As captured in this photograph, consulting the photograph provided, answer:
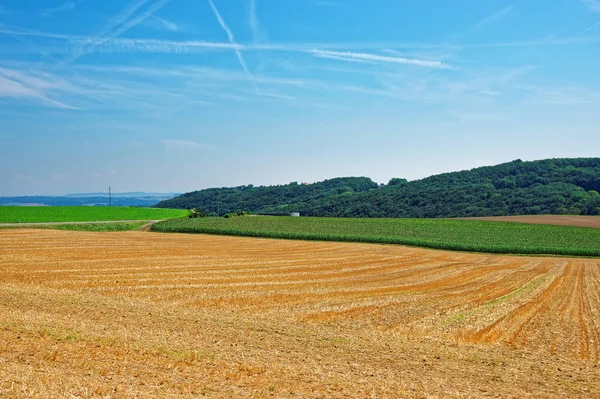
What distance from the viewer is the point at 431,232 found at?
63438 mm

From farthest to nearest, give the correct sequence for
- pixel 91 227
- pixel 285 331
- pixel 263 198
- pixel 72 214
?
pixel 263 198, pixel 72 214, pixel 91 227, pixel 285 331

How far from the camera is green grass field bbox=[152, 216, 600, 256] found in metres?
53.9

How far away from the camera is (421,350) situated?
15180 mm

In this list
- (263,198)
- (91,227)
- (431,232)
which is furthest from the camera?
(263,198)

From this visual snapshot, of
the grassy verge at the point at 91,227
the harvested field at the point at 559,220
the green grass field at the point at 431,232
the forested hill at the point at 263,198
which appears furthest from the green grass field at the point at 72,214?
the forested hill at the point at 263,198

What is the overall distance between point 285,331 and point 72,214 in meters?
73.0

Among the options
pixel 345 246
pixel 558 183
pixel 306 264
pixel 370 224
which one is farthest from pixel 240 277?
pixel 558 183

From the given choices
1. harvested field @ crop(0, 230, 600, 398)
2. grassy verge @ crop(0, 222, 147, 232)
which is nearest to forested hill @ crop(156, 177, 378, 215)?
grassy verge @ crop(0, 222, 147, 232)

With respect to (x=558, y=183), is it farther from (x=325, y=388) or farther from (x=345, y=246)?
(x=325, y=388)

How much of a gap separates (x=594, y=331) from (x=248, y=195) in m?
166

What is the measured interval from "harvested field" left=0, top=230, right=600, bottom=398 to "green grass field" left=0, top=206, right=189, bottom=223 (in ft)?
137

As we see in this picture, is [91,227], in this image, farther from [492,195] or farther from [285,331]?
[492,195]

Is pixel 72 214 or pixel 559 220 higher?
pixel 72 214

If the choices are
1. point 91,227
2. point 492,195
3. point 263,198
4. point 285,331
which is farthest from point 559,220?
point 263,198
